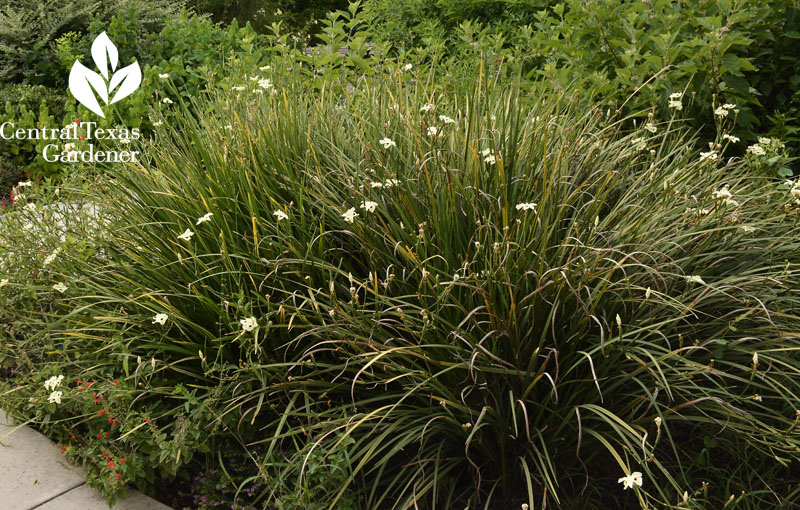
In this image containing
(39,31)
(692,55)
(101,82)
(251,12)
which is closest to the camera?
(692,55)

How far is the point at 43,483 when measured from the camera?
273 centimetres

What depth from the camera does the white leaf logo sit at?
254 inches

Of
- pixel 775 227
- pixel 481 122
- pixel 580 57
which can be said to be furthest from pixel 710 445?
pixel 580 57

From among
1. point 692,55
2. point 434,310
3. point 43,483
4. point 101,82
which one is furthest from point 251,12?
point 434,310

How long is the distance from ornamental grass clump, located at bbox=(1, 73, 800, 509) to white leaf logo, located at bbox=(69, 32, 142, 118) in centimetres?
367

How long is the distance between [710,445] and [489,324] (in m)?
0.86

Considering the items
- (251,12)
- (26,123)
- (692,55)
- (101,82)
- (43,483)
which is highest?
(692,55)

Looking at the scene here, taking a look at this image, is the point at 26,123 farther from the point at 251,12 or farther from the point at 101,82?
the point at 251,12

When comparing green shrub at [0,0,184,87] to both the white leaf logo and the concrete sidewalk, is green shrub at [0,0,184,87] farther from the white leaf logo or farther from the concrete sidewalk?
the concrete sidewalk

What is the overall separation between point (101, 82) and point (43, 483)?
16.4ft

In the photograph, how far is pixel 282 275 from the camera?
2.88m

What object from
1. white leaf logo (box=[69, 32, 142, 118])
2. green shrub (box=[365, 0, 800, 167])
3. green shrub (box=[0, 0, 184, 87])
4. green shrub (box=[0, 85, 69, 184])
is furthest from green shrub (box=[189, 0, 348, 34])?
green shrub (box=[365, 0, 800, 167])

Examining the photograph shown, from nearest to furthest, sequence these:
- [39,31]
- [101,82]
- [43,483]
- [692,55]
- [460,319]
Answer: [460,319]
[43,483]
[692,55]
[101,82]
[39,31]

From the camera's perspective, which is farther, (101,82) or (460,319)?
(101,82)
